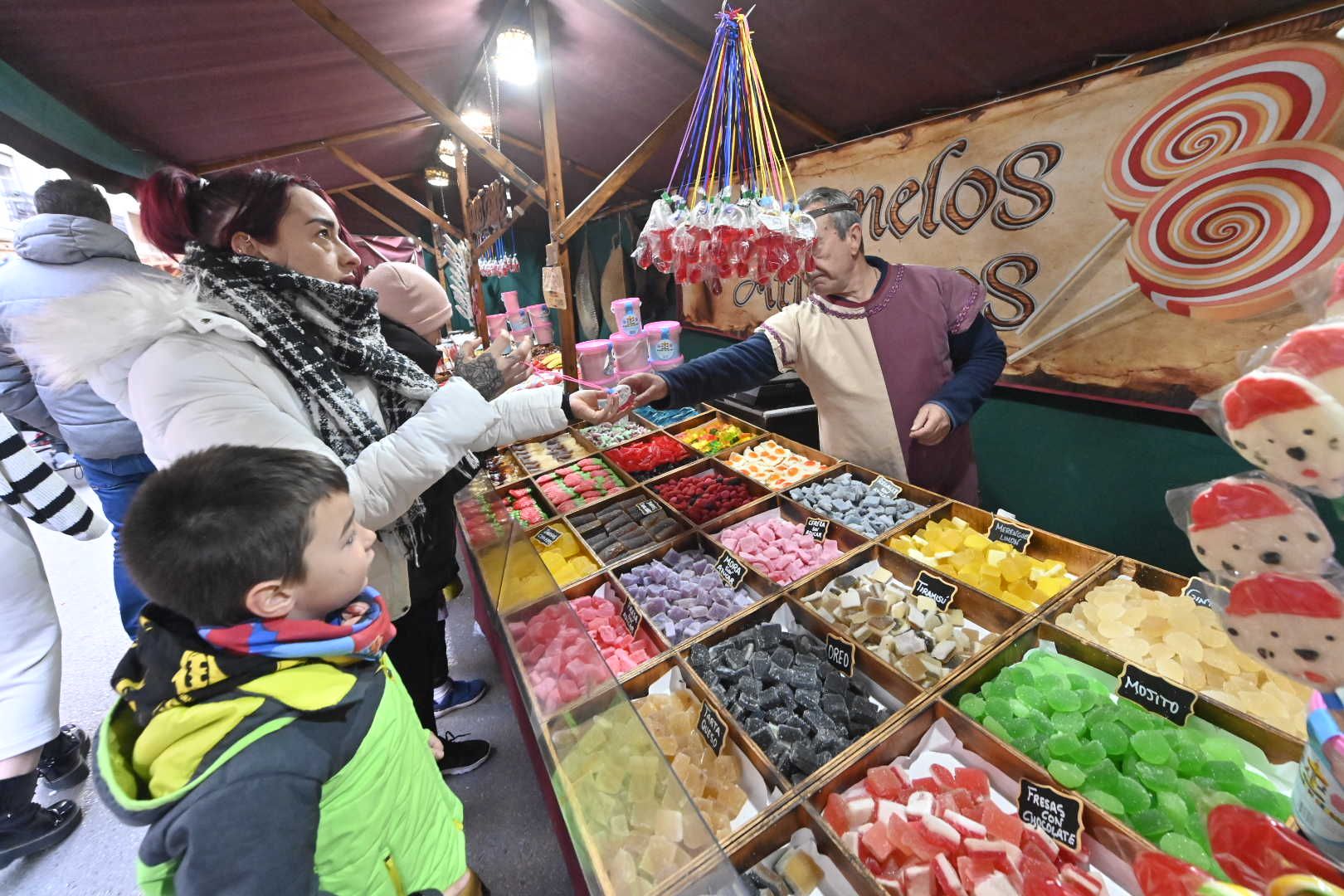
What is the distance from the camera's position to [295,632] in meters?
0.79

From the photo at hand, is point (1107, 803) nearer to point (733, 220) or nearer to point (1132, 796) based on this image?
point (1132, 796)

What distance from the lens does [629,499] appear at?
2459mm

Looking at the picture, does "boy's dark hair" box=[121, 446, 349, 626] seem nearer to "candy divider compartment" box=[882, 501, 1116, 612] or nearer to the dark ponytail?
the dark ponytail

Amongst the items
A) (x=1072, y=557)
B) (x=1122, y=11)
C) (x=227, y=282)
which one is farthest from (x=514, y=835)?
(x=1122, y=11)

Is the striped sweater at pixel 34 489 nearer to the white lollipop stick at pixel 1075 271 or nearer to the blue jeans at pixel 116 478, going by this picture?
the blue jeans at pixel 116 478

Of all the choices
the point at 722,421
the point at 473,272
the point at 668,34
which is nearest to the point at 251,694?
the point at 722,421

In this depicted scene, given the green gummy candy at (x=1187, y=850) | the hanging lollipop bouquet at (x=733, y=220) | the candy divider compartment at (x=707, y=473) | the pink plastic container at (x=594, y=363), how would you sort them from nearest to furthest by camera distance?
the green gummy candy at (x=1187, y=850) < the hanging lollipop bouquet at (x=733, y=220) < the candy divider compartment at (x=707, y=473) < the pink plastic container at (x=594, y=363)

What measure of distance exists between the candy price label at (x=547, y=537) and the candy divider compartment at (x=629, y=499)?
81 mm

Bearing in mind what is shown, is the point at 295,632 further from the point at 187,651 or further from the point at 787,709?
the point at 787,709

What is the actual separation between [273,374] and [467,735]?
1.77 meters

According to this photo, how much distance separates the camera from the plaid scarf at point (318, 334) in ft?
3.86

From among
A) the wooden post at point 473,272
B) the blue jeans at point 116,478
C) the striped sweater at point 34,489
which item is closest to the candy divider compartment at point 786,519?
the blue jeans at point 116,478

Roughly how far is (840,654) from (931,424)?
3.14 feet

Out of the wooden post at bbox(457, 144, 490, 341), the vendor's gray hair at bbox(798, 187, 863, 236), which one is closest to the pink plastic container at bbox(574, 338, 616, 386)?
the vendor's gray hair at bbox(798, 187, 863, 236)
